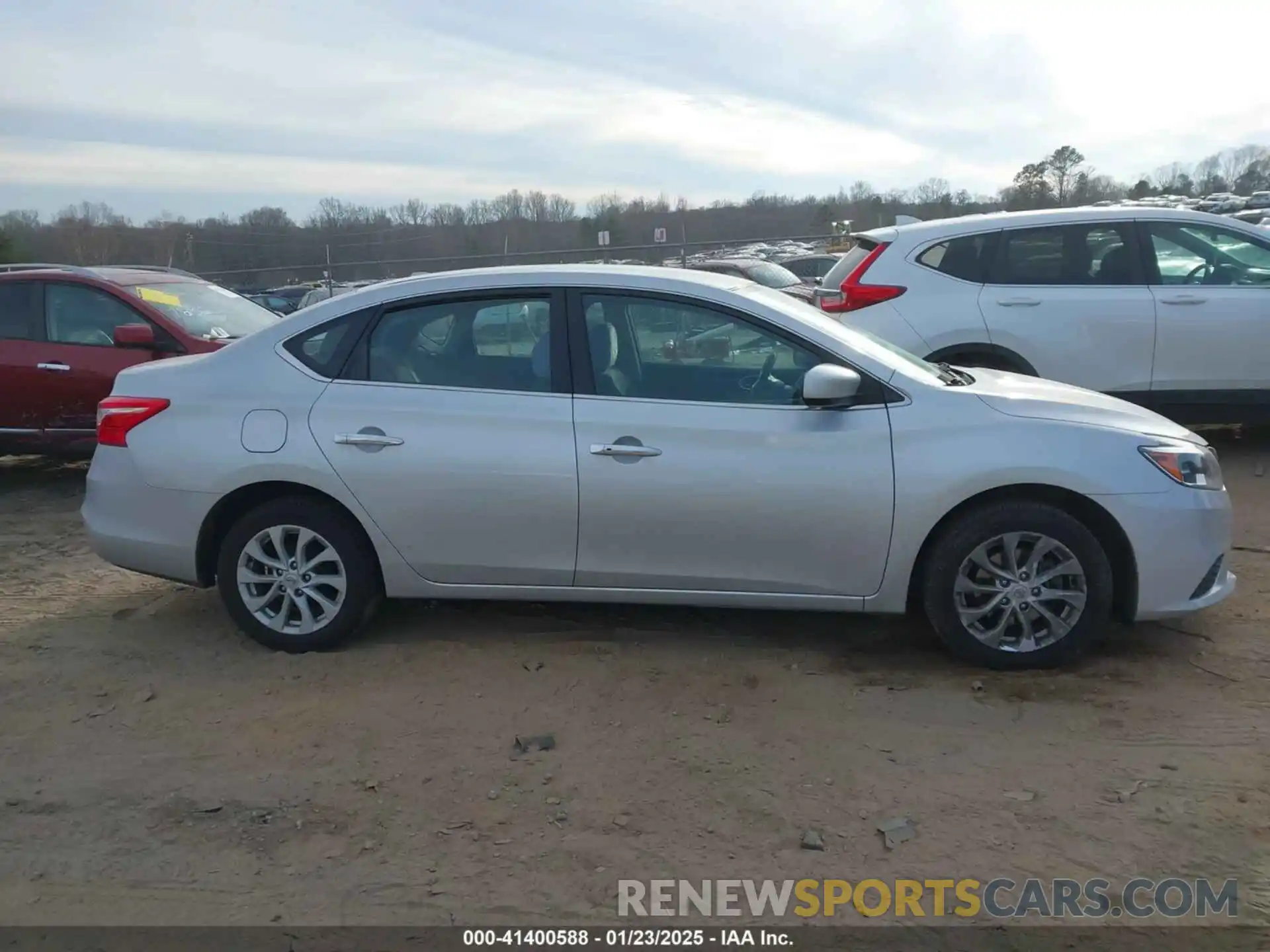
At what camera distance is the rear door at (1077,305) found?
709 cm

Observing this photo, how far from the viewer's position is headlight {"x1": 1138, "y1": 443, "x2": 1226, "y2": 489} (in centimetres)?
410

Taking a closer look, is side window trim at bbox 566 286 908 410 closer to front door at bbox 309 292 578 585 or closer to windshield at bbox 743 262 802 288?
front door at bbox 309 292 578 585

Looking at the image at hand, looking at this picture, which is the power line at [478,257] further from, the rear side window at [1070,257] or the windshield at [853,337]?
the windshield at [853,337]

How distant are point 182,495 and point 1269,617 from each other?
4751mm

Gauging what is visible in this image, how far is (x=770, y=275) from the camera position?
18922 mm

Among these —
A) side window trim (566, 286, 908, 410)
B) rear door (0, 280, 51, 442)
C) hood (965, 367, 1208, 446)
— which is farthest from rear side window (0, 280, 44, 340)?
hood (965, 367, 1208, 446)

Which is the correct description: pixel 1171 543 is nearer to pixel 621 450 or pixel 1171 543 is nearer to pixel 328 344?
Answer: pixel 621 450

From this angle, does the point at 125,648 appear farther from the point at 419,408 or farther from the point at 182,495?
the point at 419,408

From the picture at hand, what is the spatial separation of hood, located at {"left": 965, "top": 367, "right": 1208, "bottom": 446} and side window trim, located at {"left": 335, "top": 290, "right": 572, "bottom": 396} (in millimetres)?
1688

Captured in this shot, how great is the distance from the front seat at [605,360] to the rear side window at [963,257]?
144 inches

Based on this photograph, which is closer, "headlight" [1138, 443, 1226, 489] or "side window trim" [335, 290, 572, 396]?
"headlight" [1138, 443, 1226, 489]

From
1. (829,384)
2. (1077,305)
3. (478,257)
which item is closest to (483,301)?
(829,384)

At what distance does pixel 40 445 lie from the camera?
301 inches

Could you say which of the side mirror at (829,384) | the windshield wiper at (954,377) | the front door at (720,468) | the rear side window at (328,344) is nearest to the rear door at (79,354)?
the rear side window at (328,344)
